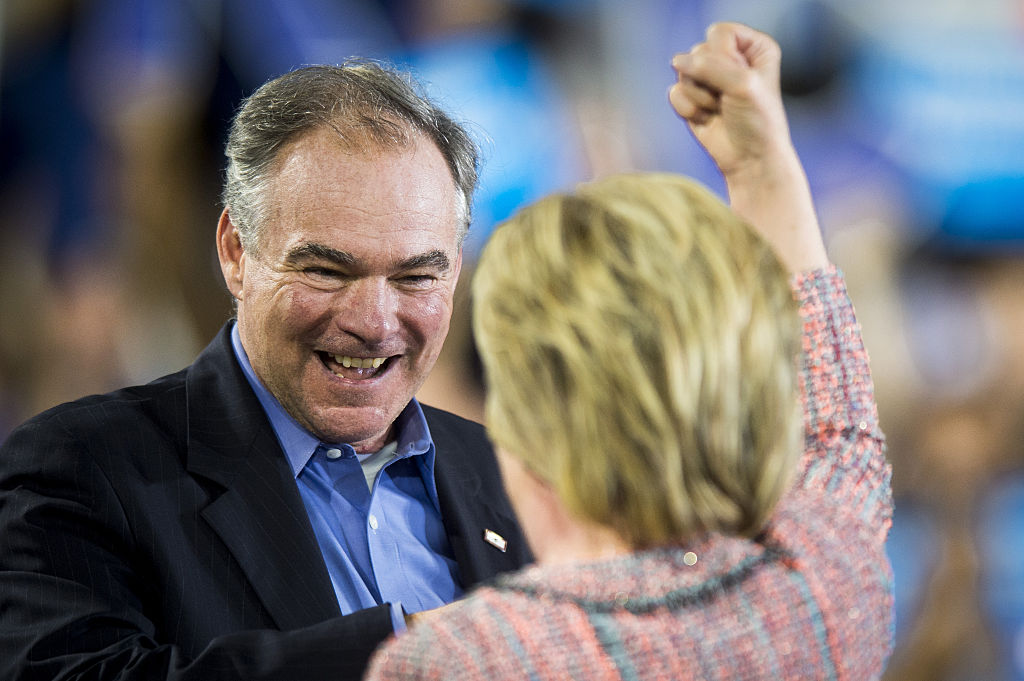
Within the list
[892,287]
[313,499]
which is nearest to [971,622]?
[892,287]

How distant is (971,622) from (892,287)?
1081 millimetres

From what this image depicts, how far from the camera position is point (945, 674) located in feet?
10.2

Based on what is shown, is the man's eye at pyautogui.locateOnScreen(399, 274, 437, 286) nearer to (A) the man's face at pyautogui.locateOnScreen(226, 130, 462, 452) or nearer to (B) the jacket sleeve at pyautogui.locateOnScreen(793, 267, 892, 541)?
(A) the man's face at pyautogui.locateOnScreen(226, 130, 462, 452)

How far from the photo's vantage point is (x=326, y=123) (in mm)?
1859

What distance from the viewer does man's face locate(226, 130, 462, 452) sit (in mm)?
1815

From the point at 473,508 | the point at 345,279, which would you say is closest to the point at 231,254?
the point at 345,279

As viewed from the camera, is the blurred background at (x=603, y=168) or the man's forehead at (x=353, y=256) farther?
the blurred background at (x=603, y=168)

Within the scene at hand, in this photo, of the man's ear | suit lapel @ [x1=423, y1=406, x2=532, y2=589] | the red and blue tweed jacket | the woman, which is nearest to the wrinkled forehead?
the man's ear

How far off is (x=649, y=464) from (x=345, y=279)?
3.35ft

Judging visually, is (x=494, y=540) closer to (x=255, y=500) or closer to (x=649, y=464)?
(x=255, y=500)

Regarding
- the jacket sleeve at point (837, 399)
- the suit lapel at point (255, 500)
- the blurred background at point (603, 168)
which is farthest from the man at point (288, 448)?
the blurred background at point (603, 168)

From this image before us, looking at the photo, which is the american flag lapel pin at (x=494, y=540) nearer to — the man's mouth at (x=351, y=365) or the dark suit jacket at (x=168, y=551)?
the dark suit jacket at (x=168, y=551)

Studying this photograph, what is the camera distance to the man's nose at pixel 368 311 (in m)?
1.84

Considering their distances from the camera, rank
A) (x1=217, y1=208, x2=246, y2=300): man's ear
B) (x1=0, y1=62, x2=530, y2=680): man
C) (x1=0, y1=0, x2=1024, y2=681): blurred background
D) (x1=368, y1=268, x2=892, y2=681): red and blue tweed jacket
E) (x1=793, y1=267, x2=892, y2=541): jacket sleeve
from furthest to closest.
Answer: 1. (x1=0, y1=0, x2=1024, y2=681): blurred background
2. (x1=217, y1=208, x2=246, y2=300): man's ear
3. (x1=0, y1=62, x2=530, y2=680): man
4. (x1=793, y1=267, x2=892, y2=541): jacket sleeve
5. (x1=368, y1=268, x2=892, y2=681): red and blue tweed jacket
